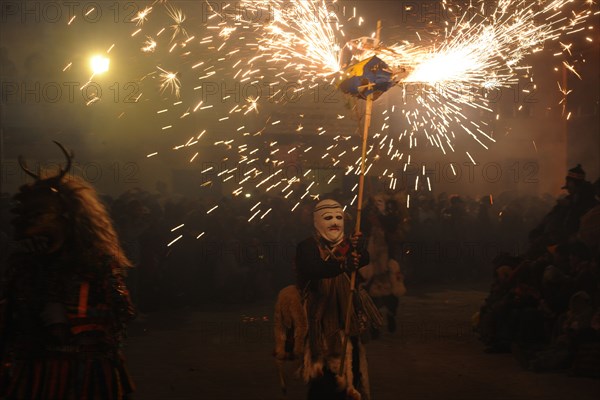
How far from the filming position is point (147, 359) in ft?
32.2

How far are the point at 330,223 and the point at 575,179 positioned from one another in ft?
17.1

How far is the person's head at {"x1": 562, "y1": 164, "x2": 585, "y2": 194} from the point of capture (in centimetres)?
1107

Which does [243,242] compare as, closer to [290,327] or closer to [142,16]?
[290,327]

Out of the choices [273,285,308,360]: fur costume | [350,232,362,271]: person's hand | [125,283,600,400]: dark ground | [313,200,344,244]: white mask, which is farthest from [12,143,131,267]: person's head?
[125,283,600,400]: dark ground

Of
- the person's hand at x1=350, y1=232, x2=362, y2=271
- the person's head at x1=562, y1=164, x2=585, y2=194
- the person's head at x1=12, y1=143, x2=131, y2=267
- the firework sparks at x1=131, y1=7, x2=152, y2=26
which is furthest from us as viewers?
the firework sparks at x1=131, y1=7, x2=152, y2=26

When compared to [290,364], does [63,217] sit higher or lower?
higher

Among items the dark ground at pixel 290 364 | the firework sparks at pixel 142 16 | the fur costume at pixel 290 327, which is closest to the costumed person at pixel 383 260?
the dark ground at pixel 290 364

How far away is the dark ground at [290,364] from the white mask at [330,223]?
3.56 ft

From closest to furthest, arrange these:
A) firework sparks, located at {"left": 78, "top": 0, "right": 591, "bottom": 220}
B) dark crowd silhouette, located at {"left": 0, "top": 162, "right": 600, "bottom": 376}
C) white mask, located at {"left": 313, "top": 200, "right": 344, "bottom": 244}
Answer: white mask, located at {"left": 313, "top": 200, "right": 344, "bottom": 244} < firework sparks, located at {"left": 78, "top": 0, "right": 591, "bottom": 220} < dark crowd silhouette, located at {"left": 0, "top": 162, "right": 600, "bottom": 376}

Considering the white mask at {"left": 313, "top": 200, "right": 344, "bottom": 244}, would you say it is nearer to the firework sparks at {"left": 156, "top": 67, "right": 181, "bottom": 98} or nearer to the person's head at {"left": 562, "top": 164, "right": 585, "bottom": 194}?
the person's head at {"left": 562, "top": 164, "right": 585, "bottom": 194}

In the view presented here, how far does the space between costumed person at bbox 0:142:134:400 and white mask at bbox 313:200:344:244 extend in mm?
2231

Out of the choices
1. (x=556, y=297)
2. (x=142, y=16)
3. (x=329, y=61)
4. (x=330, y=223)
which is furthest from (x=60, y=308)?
(x=142, y=16)

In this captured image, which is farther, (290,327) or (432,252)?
(432,252)

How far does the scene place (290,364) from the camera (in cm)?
1023
